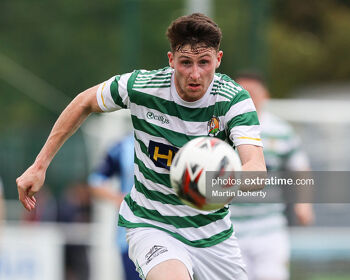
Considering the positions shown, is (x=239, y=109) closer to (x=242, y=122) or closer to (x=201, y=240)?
(x=242, y=122)

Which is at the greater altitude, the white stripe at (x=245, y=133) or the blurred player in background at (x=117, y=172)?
the blurred player in background at (x=117, y=172)

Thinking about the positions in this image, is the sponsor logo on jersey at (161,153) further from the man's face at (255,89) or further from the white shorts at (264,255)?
the white shorts at (264,255)

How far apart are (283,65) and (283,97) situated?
1869 millimetres

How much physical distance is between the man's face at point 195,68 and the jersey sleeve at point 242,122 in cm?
21

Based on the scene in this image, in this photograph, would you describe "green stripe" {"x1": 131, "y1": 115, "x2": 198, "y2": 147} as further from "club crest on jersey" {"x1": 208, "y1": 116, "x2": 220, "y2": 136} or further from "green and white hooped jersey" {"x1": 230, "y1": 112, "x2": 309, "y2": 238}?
"green and white hooped jersey" {"x1": 230, "y1": 112, "x2": 309, "y2": 238}

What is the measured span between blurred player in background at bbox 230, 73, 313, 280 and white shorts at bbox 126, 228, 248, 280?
274 centimetres

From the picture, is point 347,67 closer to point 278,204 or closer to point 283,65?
point 283,65

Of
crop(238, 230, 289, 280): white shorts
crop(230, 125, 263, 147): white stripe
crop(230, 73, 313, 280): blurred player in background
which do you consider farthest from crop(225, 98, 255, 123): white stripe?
crop(238, 230, 289, 280): white shorts

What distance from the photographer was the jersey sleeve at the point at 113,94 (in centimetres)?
572

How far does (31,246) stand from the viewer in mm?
12547

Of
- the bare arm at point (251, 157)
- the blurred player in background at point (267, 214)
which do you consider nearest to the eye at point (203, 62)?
the bare arm at point (251, 157)

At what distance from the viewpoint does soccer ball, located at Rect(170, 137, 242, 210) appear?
4832 millimetres

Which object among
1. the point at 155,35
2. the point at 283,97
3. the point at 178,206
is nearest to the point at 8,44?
the point at 155,35

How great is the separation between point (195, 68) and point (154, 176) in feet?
2.45
